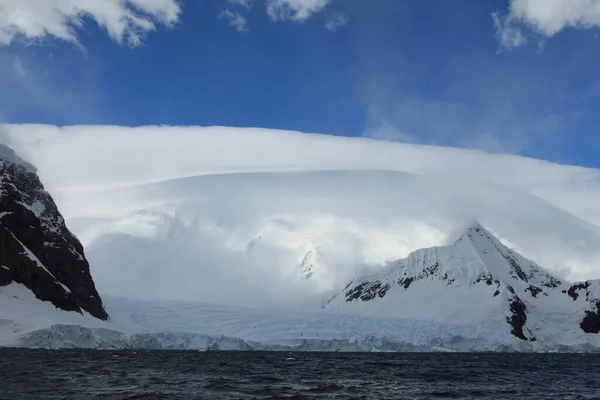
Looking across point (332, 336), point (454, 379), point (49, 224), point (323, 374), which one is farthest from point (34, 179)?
point (454, 379)

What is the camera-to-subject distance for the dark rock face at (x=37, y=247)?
427 feet

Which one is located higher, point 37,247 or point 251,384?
point 37,247

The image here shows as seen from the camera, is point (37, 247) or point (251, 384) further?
point (37, 247)

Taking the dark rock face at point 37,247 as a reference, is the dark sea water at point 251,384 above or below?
below

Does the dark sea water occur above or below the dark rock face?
below

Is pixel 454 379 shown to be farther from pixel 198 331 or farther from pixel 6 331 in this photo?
pixel 198 331

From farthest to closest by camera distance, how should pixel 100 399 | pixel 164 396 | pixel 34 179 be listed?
1. pixel 34 179
2. pixel 164 396
3. pixel 100 399

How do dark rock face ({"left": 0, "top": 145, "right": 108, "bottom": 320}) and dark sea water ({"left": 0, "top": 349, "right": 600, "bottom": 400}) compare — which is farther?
dark rock face ({"left": 0, "top": 145, "right": 108, "bottom": 320})

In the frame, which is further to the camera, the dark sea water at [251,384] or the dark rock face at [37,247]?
the dark rock face at [37,247]

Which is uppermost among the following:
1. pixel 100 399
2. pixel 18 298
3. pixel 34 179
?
pixel 34 179

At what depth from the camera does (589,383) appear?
62.3m

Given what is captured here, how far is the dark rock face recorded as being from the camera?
5123 inches

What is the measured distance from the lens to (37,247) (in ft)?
463

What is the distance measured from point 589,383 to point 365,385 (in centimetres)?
2561
